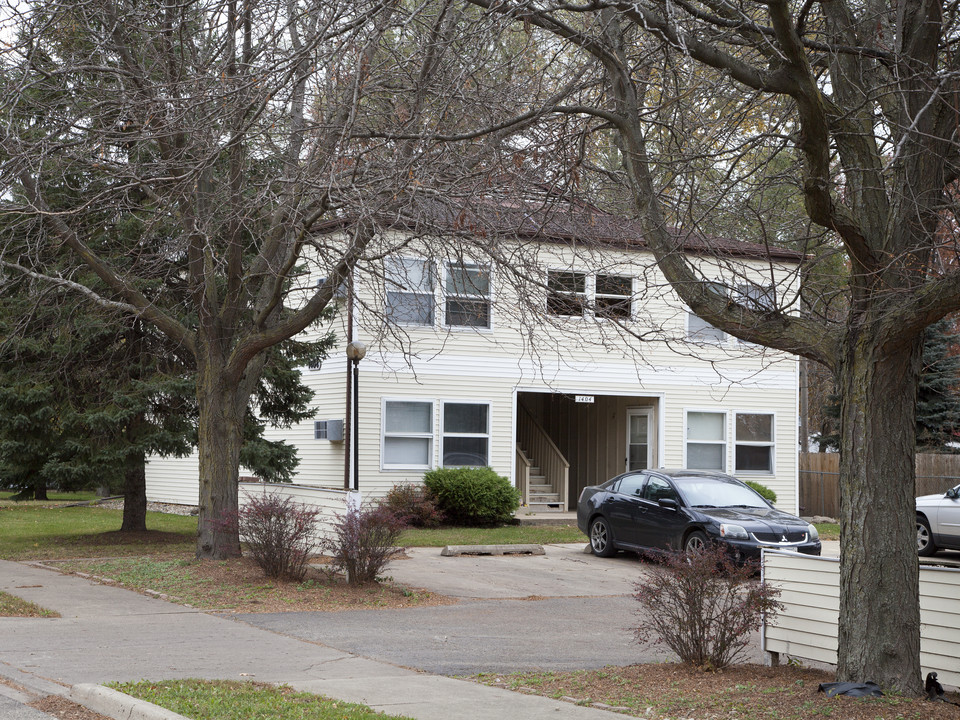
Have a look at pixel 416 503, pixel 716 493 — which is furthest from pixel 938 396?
pixel 416 503

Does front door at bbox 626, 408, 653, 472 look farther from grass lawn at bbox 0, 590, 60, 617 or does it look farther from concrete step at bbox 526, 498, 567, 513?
grass lawn at bbox 0, 590, 60, 617

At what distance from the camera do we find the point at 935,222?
7.93 metres

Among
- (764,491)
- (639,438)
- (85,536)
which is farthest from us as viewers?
(639,438)

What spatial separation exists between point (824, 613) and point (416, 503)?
13.7 metres

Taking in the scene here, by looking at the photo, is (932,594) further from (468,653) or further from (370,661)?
(370,661)

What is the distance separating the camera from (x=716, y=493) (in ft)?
55.2

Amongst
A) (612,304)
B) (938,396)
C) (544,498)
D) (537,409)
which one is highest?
(612,304)

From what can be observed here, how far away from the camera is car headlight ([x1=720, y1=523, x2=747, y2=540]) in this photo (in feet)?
50.0

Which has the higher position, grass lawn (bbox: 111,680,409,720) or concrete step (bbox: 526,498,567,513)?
concrete step (bbox: 526,498,567,513)

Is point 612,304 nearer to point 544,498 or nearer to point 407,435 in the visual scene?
point 407,435

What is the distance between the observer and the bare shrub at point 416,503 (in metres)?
21.5

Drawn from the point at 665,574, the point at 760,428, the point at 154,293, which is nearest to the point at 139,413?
the point at 154,293

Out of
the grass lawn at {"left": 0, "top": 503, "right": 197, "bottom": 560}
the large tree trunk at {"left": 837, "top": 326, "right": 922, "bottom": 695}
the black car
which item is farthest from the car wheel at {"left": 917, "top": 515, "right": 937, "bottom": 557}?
the grass lawn at {"left": 0, "top": 503, "right": 197, "bottom": 560}

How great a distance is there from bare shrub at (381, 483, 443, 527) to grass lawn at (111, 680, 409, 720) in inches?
540
